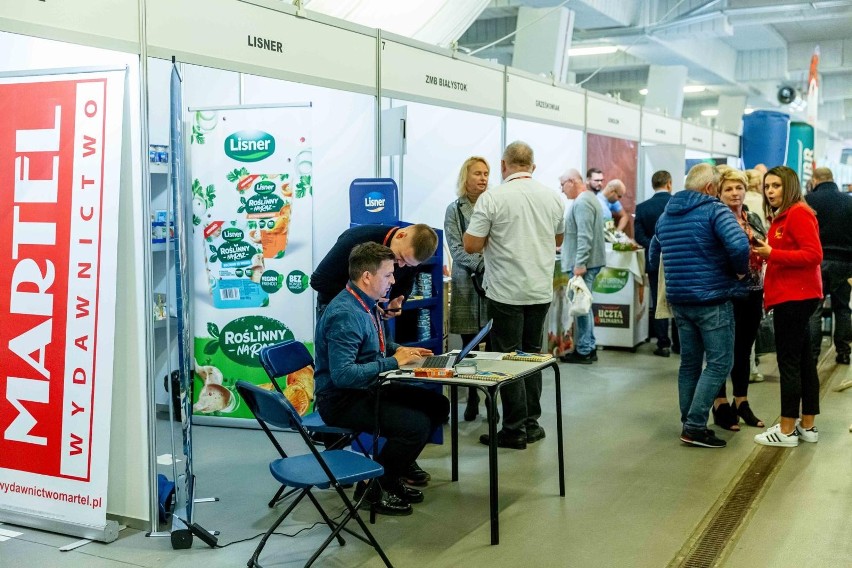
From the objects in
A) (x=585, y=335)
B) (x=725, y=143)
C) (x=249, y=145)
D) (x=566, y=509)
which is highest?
(x=725, y=143)

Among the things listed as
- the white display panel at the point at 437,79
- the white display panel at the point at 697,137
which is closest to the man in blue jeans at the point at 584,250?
the white display panel at the point at 437,79

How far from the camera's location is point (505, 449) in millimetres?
4754

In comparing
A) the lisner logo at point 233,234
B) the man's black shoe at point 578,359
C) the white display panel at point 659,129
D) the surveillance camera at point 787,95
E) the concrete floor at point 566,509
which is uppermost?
the surveillance camera at point 787,95

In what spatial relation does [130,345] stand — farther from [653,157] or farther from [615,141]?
[653,157]

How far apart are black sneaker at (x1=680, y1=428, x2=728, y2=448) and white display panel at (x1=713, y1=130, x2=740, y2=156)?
29.3 ft

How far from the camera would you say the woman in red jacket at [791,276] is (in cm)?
441

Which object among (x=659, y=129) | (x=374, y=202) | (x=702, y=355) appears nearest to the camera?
(x=374, y=202)

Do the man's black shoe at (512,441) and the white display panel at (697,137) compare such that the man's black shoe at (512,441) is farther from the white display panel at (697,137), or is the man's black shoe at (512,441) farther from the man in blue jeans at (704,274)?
the white display panel at (697,137)

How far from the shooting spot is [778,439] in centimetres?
478

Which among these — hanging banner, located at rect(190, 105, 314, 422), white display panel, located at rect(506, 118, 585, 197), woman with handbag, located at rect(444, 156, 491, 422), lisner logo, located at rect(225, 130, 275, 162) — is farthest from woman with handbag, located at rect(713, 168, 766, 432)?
white display panel, located at rect(506, 118, 585, 197)

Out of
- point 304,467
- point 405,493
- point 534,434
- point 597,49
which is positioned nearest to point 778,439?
point 534,434

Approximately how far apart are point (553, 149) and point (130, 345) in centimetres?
591

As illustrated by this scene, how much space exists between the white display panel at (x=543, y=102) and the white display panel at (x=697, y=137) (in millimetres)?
3830

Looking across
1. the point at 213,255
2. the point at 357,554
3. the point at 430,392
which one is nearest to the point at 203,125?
the point at 213,255
